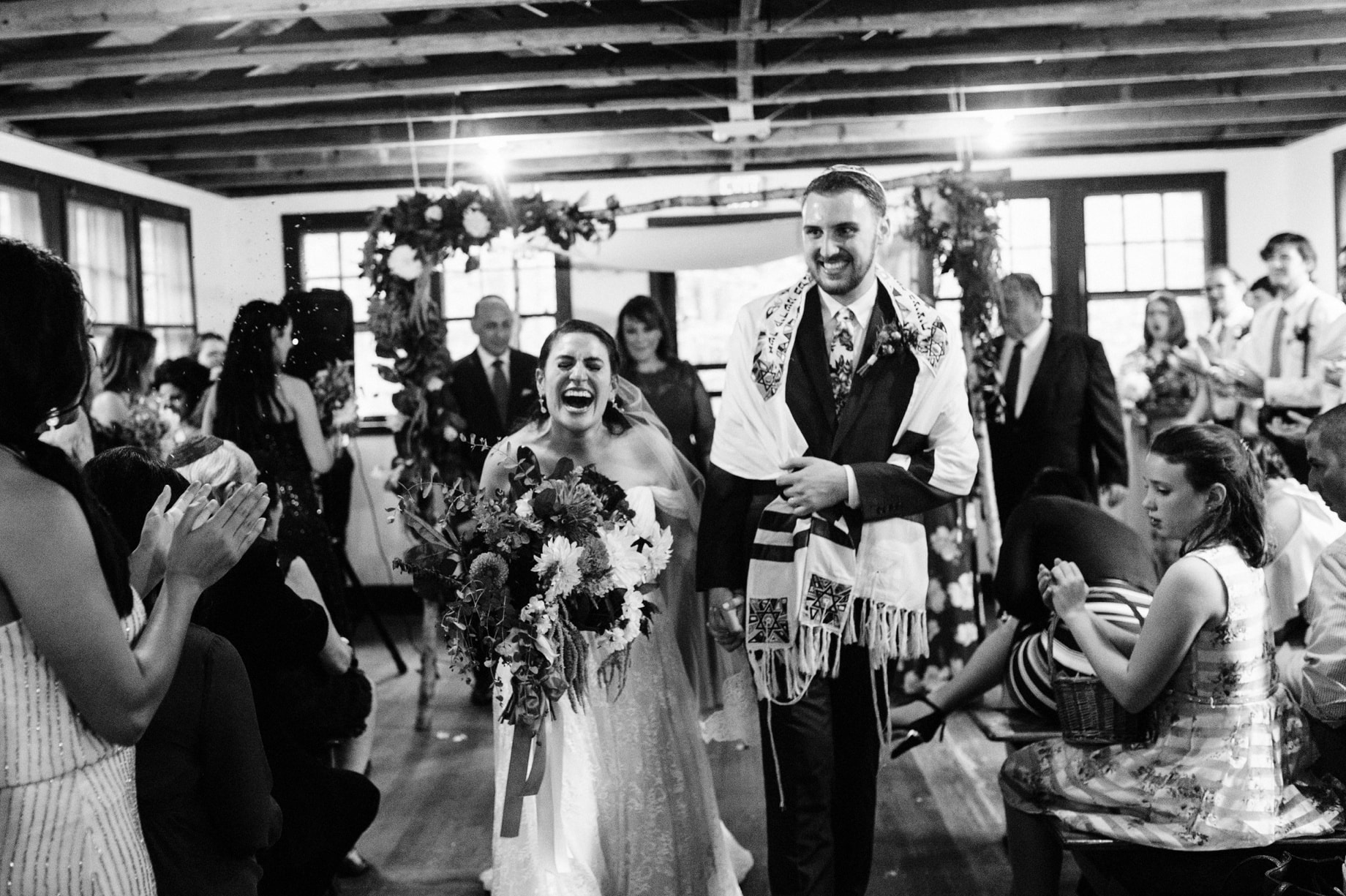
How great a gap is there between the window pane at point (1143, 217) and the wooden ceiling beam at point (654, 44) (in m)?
2.68

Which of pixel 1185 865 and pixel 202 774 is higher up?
pixel 202 774

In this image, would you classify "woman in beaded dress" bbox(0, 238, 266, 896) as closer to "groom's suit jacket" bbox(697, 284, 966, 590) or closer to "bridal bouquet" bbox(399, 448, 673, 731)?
"bridal bouquet" bbox(399, 448, 673, 731)

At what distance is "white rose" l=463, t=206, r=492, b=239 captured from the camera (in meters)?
5.54

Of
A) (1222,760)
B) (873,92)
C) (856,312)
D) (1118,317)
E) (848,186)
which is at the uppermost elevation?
(873,92)

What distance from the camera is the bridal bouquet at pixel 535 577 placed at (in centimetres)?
275

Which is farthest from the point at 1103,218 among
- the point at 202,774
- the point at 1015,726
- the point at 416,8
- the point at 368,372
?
the point at 202,774

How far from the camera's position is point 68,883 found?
1.59 meters

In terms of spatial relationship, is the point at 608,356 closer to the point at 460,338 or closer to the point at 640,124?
the point at 640,124

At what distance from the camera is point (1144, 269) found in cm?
895

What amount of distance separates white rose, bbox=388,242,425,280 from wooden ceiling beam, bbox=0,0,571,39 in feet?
3.41

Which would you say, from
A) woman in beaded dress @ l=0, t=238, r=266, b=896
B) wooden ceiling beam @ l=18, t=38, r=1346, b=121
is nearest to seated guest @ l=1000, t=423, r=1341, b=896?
woman in beaded dress @ l=0, t=238, r=266, b=896

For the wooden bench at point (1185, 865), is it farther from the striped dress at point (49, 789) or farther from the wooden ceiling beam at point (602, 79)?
the wooden ceiling beam at point (602, 79)

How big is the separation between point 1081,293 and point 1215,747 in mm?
6703

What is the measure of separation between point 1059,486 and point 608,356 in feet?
8.34
